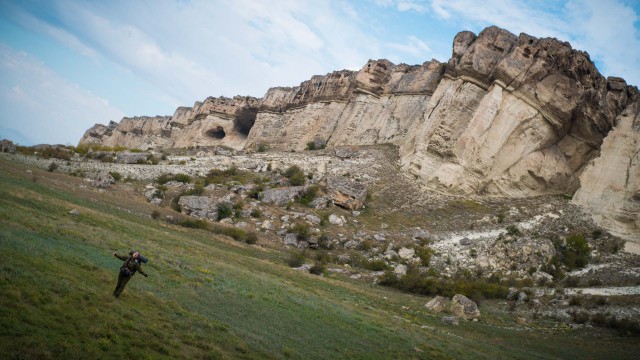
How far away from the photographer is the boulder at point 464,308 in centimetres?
2370

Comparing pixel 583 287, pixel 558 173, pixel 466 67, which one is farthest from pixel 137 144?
pixel 583 287

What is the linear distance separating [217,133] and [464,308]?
224 ft

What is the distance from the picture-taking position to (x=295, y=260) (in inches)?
1179

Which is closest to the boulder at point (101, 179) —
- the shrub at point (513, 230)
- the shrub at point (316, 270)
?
the shrub at point (316, 270)

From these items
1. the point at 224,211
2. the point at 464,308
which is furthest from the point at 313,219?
the point at 464,308

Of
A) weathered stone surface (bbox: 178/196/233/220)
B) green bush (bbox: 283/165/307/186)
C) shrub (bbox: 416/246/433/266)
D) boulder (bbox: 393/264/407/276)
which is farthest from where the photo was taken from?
green bush (bbox: 283/165/307/186)

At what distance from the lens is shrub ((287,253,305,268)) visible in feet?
97.5

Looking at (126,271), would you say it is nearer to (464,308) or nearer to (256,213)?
(464,308)

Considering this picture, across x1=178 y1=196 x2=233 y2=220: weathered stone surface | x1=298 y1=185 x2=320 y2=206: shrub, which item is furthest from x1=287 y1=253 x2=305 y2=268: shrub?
x1=298 y1=185 x2=320 y2=206: shrub

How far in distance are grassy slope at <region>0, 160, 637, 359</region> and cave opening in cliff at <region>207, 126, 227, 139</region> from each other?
55536 mm

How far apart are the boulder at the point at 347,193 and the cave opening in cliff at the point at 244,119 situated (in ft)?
141

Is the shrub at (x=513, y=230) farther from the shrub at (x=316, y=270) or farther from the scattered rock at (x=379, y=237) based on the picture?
the shrub at (x=316, y=270)

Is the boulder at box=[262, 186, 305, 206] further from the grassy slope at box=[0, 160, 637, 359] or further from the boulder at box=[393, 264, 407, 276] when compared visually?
the boulder at box=[393, 264, 407, 276]

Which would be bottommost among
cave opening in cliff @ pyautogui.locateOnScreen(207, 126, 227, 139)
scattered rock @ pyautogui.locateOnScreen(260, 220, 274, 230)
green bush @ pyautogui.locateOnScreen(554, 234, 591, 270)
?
scattered rock @ pyautogui.locateOnScreen(260, 220, 274, 230)
